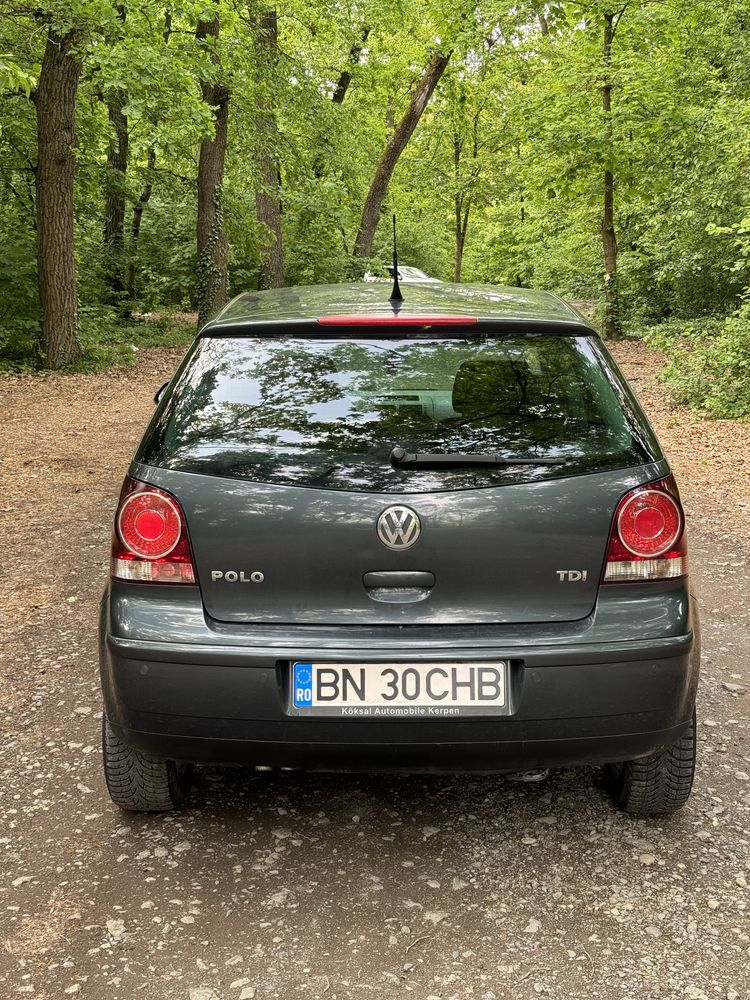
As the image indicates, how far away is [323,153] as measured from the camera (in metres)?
23.7

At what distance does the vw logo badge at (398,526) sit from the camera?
2609 millimetres

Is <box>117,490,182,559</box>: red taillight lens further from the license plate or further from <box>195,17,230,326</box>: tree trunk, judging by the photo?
<box>195,17,230,326</box>: tree trunk

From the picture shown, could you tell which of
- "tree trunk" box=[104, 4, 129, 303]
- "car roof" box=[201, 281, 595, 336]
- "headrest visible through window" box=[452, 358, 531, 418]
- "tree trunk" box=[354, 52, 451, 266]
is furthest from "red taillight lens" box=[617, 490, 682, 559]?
"tree trunk" box=[354, 52, 451, 266]

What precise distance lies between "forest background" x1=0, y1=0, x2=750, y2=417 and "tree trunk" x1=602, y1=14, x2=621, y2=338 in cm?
6

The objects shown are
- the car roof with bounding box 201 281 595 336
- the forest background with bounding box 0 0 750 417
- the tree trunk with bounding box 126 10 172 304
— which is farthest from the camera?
the tree trunk with bounding box 126 10 172 304

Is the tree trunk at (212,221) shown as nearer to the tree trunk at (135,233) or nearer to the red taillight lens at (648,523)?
the tree trunk at (135,233)

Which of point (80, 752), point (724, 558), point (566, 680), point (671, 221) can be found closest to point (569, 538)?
point (566, 680)

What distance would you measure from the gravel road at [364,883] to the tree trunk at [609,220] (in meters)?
16.6

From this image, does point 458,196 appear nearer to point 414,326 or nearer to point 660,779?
point 414,326

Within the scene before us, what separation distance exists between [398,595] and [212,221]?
64.7 feet

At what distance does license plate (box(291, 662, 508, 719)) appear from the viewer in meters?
2.63

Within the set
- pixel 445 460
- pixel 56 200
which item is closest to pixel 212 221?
pixel 56 200

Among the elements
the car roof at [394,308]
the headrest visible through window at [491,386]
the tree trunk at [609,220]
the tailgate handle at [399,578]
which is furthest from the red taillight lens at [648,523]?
the tree trunk at [609,220]

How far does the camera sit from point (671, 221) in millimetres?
17938
